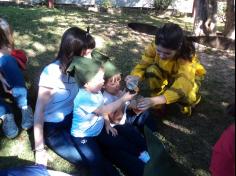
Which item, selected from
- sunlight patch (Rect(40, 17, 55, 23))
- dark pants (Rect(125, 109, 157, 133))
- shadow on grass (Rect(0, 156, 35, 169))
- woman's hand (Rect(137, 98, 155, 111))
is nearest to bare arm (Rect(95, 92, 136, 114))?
woman's hand (Rect(137, 98, 155, 111))

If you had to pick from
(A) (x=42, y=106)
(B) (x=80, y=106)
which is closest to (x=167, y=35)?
(B) (x=80, y=106)

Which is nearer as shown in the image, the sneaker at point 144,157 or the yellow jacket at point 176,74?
the sneaker at point 144,157

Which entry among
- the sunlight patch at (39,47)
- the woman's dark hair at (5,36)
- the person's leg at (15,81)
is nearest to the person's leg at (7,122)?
the person's leg at (15,81)

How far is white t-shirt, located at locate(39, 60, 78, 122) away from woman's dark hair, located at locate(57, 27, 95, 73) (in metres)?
0.09

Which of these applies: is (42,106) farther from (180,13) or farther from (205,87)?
(180,13)

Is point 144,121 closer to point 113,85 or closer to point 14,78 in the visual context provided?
point 113,85

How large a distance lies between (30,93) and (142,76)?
103 cm

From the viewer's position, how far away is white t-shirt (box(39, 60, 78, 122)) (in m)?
2.52

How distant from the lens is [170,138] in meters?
2.87

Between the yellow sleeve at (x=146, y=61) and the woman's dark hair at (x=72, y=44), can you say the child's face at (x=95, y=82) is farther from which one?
the yellow sleeve at (x=146, y=61)

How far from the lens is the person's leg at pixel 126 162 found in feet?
7.76

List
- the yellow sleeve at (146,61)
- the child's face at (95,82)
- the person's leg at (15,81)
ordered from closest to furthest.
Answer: the child's face at (95,82)
the person's leg at (15,81)
the yellow sleeve at (146,61)

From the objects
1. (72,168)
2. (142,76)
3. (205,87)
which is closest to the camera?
(72,168)

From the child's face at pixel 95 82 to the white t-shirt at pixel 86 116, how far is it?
0.11 feet
